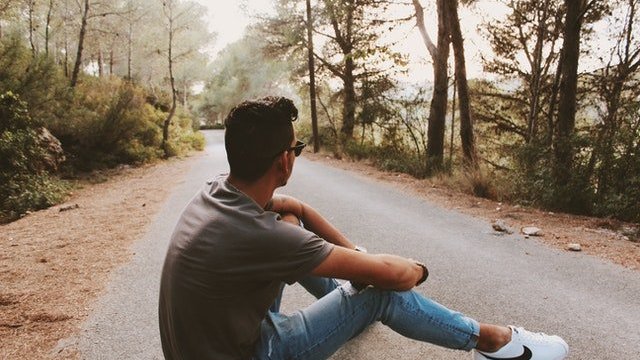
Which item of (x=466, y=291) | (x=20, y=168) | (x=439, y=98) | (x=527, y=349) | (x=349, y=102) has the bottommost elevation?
(x=466, y=291)

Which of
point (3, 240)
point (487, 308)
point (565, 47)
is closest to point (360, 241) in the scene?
point (487, 308)

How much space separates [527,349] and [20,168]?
10.5 metres

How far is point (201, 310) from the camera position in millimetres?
1644

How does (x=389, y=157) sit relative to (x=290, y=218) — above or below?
below

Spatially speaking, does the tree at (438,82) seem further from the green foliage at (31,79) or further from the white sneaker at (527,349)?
the green foliage at (31,79)

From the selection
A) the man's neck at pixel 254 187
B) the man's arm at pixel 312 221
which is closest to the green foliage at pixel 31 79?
the man's arm at pixel 312 221

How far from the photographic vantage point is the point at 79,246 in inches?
225

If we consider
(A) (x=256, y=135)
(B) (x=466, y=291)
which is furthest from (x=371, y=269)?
(B) (x=466, y=291)

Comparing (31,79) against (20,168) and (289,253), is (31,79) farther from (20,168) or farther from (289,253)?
(289,253)

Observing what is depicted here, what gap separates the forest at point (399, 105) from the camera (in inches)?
297

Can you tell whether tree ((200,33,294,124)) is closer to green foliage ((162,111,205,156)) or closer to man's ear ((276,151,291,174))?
green foliage ((162,111,205,156))

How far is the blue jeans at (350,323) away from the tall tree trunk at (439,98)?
1005 centimetres

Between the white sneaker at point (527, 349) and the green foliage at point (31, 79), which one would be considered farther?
the green foliage at point (31, 79)

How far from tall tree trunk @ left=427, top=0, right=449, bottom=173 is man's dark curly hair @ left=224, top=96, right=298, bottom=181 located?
10527mm
